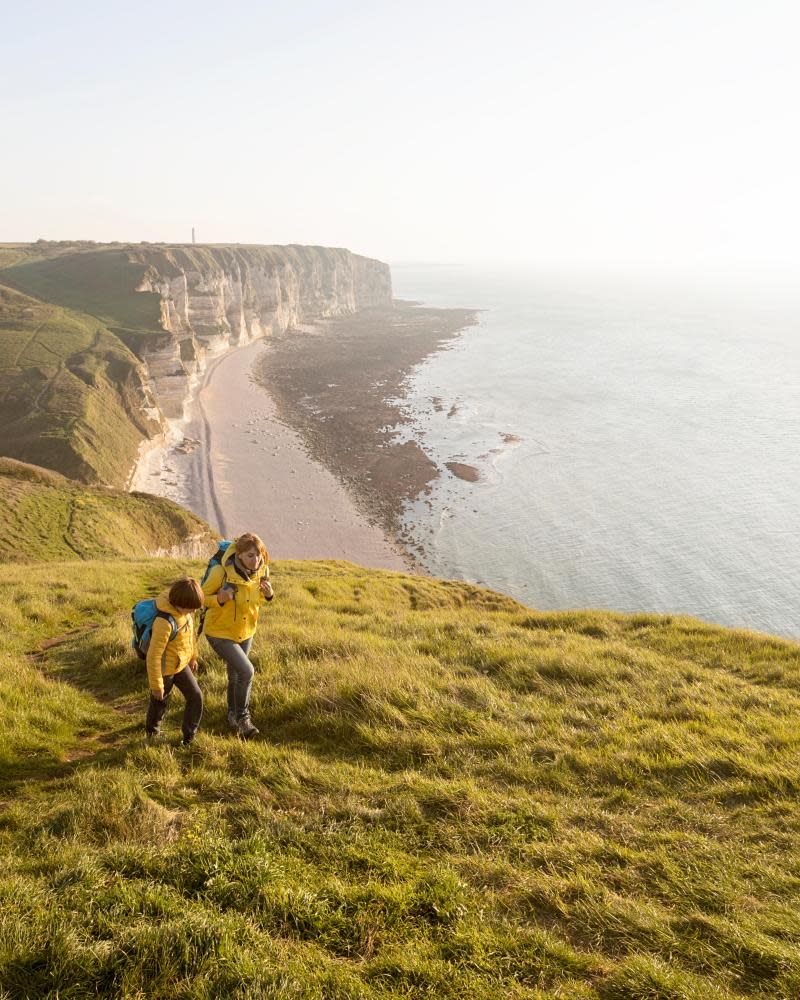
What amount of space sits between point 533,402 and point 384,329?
67.3m

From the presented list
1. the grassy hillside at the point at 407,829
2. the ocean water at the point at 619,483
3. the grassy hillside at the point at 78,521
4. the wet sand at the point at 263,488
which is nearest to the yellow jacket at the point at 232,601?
the grassy hillside at the point at 407,829

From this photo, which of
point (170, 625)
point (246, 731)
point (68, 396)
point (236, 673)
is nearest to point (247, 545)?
point (170, 625)

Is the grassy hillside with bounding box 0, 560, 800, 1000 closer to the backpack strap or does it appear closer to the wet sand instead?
the backpack strap

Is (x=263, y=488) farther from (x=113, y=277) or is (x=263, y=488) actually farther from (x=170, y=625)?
(x=113, y=277)

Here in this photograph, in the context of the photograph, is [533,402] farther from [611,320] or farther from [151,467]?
[611,320]

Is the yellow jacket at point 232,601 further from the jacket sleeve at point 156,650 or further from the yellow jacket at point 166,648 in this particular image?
the jacket sleeve at point 156,650

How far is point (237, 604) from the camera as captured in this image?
23.5ft

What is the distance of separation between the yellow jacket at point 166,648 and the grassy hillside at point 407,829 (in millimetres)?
910

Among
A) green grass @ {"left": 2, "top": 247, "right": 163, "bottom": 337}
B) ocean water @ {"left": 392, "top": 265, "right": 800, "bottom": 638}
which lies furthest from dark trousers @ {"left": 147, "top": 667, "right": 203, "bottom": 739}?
green grass @ {"left": 2, "top": 247, "right": 163, "bottom": 337}

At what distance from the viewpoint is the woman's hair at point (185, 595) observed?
21.4ft

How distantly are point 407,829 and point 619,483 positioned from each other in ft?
184

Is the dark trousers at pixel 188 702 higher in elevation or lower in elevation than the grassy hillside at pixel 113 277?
lower

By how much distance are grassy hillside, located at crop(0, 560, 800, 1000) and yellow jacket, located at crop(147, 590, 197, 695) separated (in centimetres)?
91

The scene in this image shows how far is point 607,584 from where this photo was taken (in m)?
40.6
